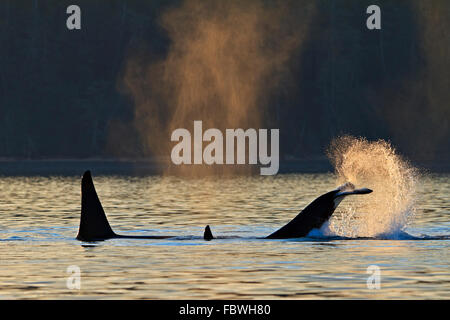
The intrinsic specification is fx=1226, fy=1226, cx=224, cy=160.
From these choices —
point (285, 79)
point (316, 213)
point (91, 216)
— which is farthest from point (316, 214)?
point (285, 79)

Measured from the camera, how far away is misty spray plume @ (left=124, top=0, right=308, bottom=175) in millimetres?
124188

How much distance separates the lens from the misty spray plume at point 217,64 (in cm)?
12419

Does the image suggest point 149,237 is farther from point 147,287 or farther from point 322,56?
point 322,56

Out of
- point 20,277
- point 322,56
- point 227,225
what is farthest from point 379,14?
point 20,277

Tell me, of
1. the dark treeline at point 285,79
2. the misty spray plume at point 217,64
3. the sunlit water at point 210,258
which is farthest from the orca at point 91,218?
the misty spray plume at point 217,64

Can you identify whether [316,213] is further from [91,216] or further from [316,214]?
[91,216]

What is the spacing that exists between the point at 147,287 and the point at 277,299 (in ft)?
9.42

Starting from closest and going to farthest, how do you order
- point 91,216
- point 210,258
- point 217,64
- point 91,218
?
1. point 210,258
2. point 91,216
3. point 91,218
4. point 217,64

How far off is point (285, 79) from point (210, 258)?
10031 centimetres

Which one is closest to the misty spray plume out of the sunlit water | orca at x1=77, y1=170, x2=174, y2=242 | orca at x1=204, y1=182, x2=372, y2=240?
the sunlit water

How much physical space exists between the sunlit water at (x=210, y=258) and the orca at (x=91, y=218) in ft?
1.52

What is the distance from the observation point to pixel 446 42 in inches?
5069

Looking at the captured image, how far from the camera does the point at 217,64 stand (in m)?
125
